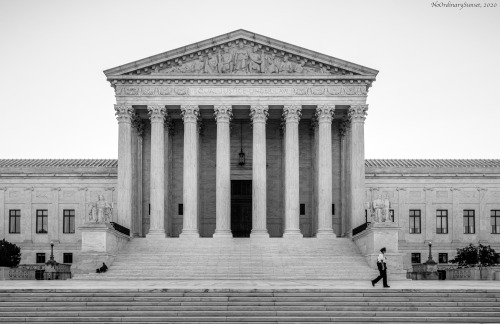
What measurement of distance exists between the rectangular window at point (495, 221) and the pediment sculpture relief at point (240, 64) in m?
21.4

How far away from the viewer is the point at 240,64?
60.2 m

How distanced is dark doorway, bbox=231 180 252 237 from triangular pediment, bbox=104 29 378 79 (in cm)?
1028

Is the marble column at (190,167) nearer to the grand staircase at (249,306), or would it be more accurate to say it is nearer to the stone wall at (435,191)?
the stone wall at (435,191)

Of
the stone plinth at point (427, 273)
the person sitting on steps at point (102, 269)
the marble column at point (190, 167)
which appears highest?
the marble column at point (190, 167)

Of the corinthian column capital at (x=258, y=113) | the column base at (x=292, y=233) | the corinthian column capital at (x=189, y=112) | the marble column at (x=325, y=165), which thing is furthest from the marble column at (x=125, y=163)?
the marble column at (x=325, y=165)

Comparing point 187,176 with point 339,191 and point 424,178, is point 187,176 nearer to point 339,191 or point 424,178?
point 339,191

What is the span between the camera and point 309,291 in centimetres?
3450

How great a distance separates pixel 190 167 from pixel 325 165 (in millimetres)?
10115

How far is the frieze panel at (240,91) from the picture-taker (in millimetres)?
60094

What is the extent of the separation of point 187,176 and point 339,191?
1296cm

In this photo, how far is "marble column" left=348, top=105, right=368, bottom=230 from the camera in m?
59.9

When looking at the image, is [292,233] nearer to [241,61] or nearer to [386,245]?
[386,245]

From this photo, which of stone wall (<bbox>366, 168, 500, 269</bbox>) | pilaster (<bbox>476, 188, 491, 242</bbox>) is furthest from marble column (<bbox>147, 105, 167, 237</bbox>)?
pilaster (<bbox>476, 188, 491, 242</bbox>)

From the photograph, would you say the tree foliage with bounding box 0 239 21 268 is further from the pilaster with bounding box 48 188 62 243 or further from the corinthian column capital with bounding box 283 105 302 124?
the corinthian column capital with bounding box 283 105 302 124
